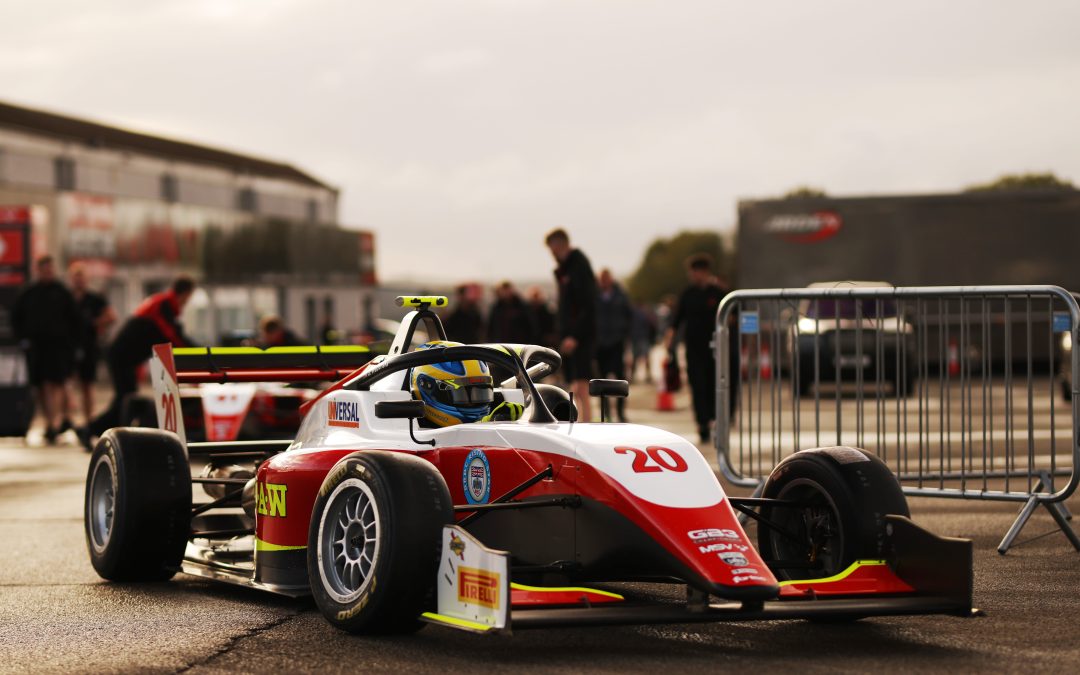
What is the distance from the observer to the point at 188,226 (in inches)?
1823

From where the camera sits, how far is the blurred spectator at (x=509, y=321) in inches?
703

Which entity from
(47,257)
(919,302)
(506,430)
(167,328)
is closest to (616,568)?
(506,430)

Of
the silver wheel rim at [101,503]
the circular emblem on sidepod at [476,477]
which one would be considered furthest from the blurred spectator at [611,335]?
the circular emblem on sidepod at [476,477]

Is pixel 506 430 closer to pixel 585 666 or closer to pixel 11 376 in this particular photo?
pixel 585 666

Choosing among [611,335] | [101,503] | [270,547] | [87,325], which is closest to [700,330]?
[611,335]

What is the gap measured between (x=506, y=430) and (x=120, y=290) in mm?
38553

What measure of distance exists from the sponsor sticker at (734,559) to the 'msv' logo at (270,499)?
213cm

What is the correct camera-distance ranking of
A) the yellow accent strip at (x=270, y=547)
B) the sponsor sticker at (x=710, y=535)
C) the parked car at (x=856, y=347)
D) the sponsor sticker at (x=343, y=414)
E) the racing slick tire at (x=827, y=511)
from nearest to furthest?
the sponsor sticker at (x=710, y=535)
the racing slick tire at (x=827, y=511)
the yellow accent strip at (x=270, y=547)
the sponsor sticker at (x=343, y=414)
the parked car at (x=856, y=347)

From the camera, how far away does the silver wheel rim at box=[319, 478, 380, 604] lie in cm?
589

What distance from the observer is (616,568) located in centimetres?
575

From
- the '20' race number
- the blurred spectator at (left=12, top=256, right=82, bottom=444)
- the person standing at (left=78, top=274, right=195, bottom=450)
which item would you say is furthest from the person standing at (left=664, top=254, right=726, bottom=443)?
the '20' race number

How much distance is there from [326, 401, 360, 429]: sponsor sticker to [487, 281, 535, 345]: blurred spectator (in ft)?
34.2

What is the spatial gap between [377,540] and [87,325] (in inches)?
509

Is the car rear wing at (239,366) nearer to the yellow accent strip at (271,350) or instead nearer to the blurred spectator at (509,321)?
the yellow accent strip at (271,350)
